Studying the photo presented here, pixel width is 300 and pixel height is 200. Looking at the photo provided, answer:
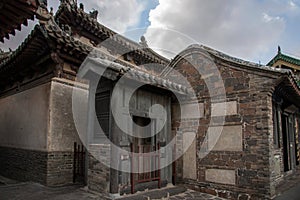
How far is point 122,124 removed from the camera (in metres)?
5.61

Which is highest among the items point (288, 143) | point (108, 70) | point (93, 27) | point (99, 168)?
point (93, 27)

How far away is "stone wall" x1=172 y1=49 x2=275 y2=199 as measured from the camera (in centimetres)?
575

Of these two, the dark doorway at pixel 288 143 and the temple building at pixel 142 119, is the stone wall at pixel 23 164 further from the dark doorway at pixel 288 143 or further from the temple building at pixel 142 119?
the dark doorway at pixel 288 143

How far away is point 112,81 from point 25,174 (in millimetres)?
4414

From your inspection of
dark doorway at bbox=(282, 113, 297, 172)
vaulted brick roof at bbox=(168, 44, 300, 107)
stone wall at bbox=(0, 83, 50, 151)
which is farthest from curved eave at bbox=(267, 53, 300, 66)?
stone wall at bbox=(0, 83, 50, 151)

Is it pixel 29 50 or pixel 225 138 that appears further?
pixel 29 50

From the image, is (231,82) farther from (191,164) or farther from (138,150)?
(138,150)

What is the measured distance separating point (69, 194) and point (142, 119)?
2.59 meters

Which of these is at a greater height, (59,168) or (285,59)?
(285,59)

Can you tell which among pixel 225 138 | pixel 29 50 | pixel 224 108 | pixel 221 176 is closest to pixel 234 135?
pixel 225 138

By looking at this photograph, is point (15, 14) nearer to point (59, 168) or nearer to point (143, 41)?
point (59, 168)

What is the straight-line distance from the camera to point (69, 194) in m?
5.66

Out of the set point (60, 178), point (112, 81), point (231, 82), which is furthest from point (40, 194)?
point (231, 82)

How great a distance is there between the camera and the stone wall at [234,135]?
5.75m
